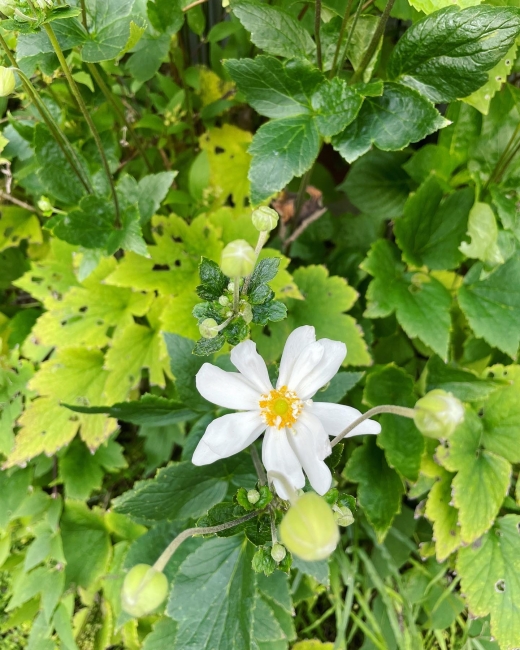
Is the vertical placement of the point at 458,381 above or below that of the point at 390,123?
below

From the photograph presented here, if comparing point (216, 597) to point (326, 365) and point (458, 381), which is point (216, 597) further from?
point (458, 381)

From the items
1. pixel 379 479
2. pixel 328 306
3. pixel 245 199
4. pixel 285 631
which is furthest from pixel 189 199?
pixel 285 631

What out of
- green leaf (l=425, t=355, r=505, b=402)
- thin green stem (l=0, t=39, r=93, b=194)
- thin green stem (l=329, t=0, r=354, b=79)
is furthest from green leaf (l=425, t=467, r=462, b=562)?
thin green stem (l=0, t=39, r=93, b=194)

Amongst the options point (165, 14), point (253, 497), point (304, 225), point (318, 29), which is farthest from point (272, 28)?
point (253, 497)

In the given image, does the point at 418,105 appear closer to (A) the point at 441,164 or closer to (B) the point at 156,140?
(A) the point at 441,164

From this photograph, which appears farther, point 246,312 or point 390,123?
point 390,123

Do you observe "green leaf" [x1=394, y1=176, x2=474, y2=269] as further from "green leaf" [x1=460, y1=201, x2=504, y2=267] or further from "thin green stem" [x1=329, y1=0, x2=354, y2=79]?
"thin green stem" [x1=329, y1=0, x2=354, y2=79]
